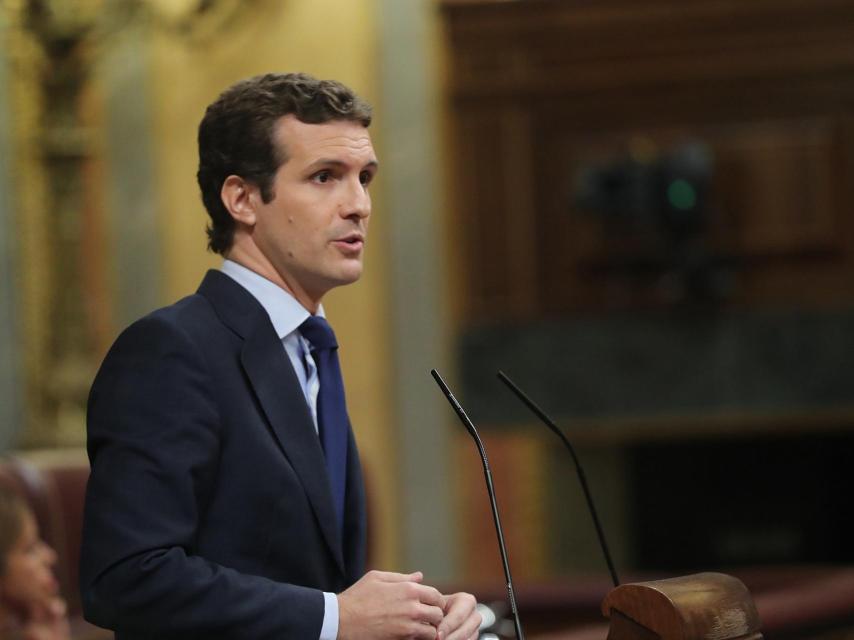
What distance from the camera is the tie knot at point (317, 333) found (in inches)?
67.1

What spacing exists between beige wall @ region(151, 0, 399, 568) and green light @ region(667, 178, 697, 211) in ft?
4.00

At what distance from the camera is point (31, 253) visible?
6.10 meters

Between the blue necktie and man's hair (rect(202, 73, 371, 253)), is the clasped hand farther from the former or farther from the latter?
man's hair (rect(202, 73, 371, 253))

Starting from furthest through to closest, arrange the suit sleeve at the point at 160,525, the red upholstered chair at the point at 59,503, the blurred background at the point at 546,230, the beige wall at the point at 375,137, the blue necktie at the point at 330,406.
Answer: the beige wall at the point at 375,137 < the blurred background at the point at 546,230 < the red upholstered chair at the point at 59,503 < the blue necktie at the point at 330,406 < the suit sleeve at the point at 160,525

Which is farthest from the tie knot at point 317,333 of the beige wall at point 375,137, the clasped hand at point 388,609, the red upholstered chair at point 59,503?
the beige wall at point 375,137

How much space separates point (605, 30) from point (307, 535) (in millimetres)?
5348

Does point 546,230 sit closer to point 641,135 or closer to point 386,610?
point 641,135

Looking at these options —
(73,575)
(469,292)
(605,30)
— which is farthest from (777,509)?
(73,575)

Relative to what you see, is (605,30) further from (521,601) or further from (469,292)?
(521,601)

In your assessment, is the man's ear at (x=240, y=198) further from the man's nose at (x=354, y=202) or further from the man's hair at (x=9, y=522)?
the man's hair at (x=9, y=522)

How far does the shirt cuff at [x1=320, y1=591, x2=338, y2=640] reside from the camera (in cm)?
149

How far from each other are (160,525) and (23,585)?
5.67 ft

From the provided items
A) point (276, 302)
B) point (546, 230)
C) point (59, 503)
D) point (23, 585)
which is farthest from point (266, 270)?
point (546, 230)

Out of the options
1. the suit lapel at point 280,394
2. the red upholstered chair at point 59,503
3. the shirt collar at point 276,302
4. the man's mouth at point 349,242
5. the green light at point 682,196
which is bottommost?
the red upholstered chair at point 59,503
